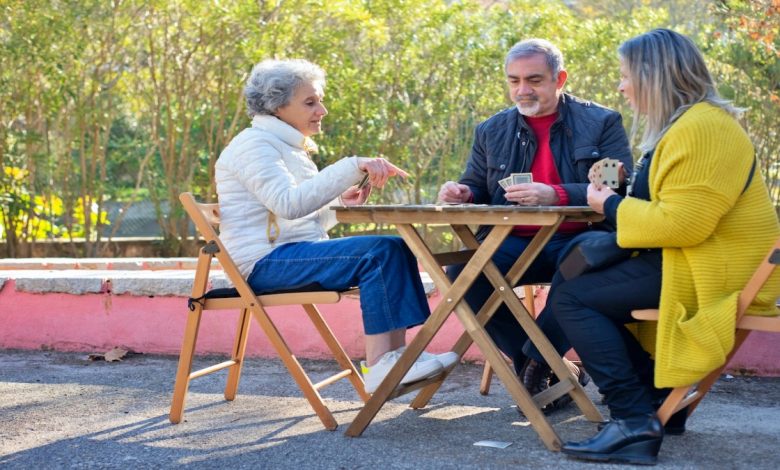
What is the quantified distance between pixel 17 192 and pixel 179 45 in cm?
165

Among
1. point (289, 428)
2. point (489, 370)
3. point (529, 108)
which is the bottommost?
point (289, 428)

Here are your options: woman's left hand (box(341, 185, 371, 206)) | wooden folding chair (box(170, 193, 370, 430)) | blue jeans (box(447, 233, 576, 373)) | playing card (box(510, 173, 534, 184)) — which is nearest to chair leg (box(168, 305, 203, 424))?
wooden folding chair (box(170, 193, 370, 430))

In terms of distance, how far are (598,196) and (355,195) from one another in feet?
3.61

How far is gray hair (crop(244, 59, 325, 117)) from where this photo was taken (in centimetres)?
436

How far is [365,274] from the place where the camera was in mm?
3996

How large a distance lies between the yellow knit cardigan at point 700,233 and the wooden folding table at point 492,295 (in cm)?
36

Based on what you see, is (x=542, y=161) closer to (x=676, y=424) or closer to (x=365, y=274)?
(x=365, y=274)

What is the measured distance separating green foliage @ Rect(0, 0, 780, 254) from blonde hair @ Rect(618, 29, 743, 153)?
449 centimetres

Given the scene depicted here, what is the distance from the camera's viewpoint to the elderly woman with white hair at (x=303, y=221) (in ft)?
13.1

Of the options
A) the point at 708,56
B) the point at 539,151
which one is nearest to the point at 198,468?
the point at 539,151

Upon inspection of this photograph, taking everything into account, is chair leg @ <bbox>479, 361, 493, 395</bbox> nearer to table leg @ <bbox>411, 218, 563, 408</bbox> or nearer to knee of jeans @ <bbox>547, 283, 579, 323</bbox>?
table leg @ <bbox>411, 218, 563, 408</bbox>

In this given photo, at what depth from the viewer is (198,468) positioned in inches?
143

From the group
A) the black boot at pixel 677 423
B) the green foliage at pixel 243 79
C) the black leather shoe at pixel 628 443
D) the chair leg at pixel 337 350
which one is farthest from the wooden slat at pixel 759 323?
the green foliage at pixel 243 79

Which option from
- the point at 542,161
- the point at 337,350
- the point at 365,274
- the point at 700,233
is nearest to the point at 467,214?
the point at 365,274
